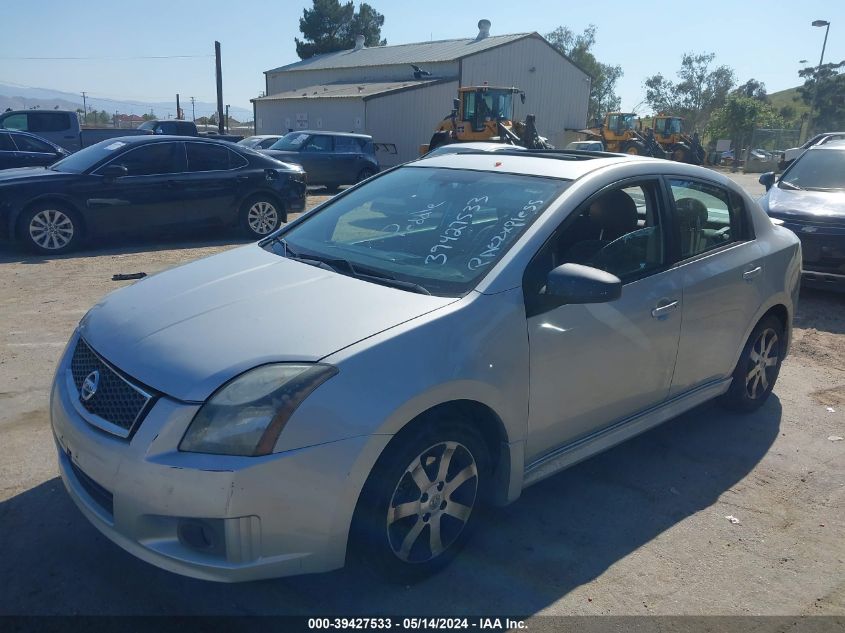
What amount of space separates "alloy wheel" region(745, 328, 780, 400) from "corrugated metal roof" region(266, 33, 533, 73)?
32.7 m

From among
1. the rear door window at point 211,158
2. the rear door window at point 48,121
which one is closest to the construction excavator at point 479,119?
the rear door window at point 48,121

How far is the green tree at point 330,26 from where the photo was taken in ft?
200

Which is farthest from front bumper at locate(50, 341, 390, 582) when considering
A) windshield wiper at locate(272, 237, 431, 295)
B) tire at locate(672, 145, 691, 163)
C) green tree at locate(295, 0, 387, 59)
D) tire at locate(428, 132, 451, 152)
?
green tree at locate(295, 0, 387, 59)

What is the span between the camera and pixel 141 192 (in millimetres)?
9289

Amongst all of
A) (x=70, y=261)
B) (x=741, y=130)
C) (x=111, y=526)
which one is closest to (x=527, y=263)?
(x=111, y=526)

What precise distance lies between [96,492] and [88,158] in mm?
7869

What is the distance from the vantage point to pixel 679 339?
3.69 meters

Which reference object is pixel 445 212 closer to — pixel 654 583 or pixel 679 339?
pixel 679 339

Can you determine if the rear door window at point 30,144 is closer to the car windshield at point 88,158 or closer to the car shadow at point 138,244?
the car shadow at point 138,244

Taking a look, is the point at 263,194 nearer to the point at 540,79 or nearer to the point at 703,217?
the point at 703,217

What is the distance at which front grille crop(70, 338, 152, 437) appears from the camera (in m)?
2.43

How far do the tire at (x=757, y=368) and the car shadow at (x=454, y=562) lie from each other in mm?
708

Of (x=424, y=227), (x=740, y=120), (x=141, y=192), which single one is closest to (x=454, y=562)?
(x=424, y=227)

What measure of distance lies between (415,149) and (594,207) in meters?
31.2
